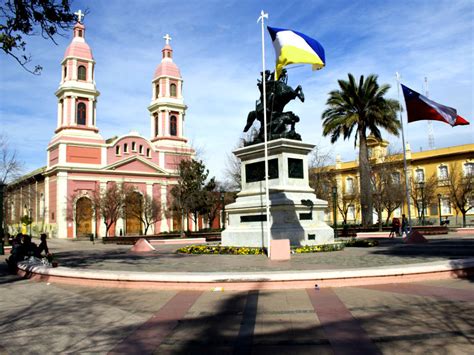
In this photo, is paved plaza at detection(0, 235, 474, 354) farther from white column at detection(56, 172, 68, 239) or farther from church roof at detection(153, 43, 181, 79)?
church roof at detection(153, 43, 181, 79)

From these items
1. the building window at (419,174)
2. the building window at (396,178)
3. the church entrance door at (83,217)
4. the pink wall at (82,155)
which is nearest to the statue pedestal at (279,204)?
the church entrance door at (83,217)

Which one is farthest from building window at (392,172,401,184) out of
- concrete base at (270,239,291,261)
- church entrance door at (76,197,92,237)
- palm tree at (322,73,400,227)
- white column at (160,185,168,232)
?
concrete base at (270,239,291,261)

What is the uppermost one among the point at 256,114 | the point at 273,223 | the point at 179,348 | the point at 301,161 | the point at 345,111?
the point at 345,111

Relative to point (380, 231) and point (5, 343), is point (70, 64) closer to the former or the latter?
point (380, 231)

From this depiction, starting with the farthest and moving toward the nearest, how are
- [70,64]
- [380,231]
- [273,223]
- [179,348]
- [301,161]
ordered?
1. [70,64]
2. [380,231]
3. [301,161]
4. [273,223]
5. [179,348]

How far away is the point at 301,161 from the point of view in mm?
18078

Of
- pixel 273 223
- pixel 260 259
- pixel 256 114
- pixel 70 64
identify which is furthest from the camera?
pixel 70 64

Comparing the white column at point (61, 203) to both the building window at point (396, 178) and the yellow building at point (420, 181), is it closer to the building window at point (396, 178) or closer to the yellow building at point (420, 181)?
the yellow building at point (420, 181)

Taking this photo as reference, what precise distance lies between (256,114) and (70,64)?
43.1 m

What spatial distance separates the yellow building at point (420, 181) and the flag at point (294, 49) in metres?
30.4

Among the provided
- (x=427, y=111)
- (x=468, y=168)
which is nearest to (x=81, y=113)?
(x=427, y=111)

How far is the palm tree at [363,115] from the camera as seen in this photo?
1324 inches

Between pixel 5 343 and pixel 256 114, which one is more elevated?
pixel 256 114

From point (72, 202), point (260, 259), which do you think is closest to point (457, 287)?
point (260, 259)
